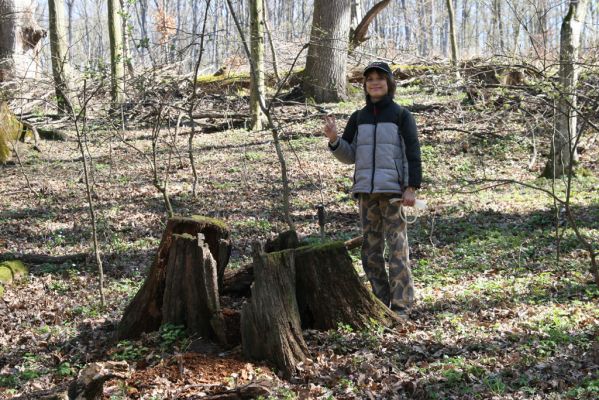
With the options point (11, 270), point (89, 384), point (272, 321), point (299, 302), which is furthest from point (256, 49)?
point (89, 384)

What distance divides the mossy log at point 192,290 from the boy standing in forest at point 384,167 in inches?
61.4

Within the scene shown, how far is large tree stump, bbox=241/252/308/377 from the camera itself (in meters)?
4.59

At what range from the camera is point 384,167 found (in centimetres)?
545

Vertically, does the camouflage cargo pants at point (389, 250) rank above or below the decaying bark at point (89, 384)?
above

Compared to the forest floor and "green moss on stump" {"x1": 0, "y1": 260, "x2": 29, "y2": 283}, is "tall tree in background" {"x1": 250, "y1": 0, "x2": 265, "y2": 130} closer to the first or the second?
the forest floor

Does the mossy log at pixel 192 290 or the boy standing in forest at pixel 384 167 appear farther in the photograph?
the boy standing in forest at pixel 384 167

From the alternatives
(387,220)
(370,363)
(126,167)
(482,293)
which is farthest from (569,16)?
(126,167)

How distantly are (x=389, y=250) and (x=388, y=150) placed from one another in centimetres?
93

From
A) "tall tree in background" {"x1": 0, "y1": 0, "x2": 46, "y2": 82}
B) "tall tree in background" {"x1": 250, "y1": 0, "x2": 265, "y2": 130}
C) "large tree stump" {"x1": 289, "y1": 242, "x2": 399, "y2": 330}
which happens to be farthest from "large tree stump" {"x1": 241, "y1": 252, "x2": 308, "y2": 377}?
"tall tree in background" {"x1": 0, "y1": 0, "x2": 46, "y2": 82}

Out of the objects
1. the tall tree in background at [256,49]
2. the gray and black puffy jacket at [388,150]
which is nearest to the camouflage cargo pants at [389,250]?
the gray and black puffy jacket at [388,150]

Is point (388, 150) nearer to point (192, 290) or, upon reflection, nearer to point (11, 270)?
point (192, 290)

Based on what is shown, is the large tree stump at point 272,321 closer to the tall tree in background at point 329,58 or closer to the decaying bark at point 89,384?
the decaying bark at point 89,384

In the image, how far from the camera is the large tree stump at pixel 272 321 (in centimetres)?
459

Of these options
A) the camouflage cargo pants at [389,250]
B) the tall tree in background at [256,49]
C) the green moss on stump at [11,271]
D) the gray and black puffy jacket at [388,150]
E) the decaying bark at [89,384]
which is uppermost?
the tall tree in background at [256,49]
